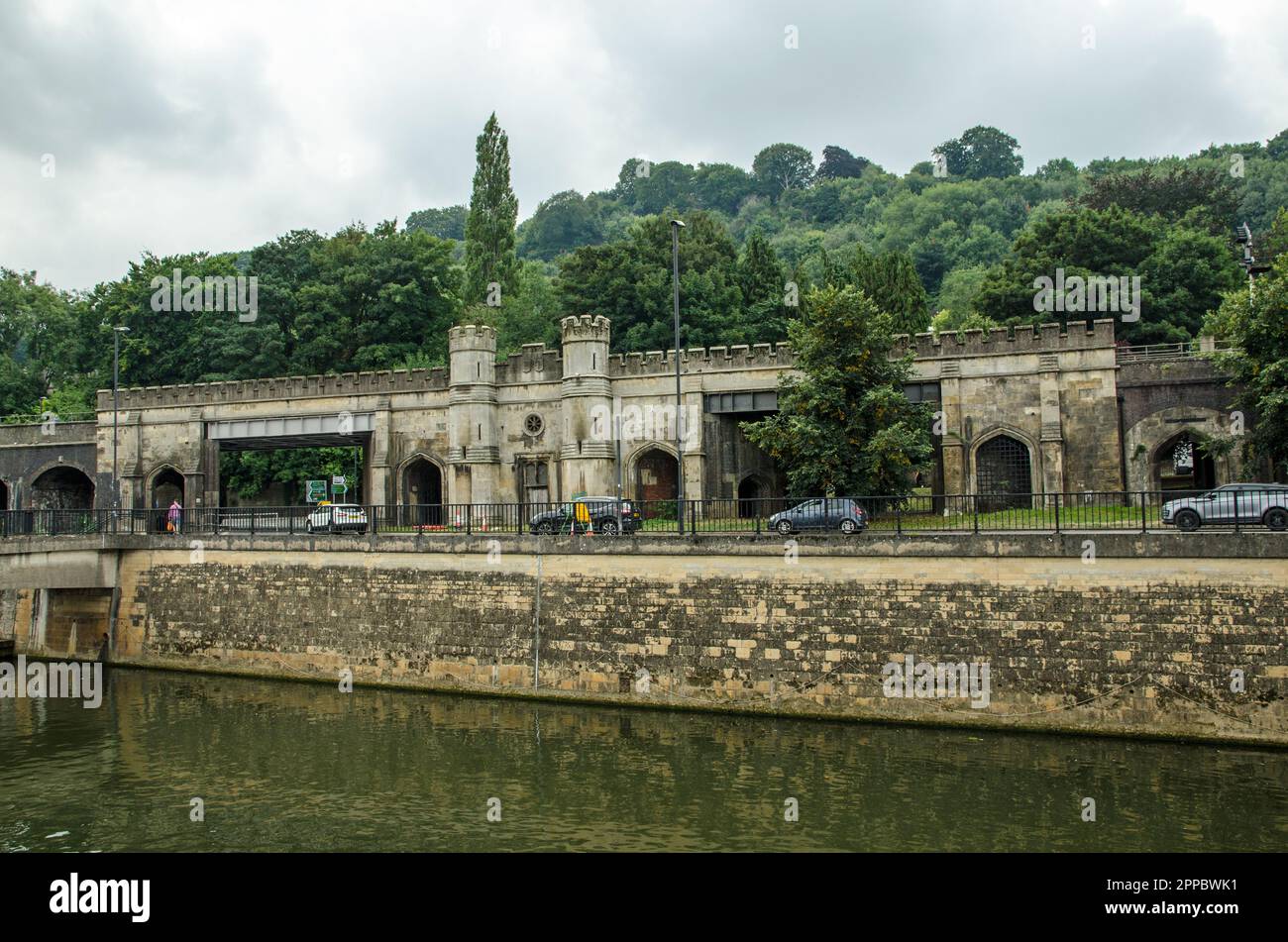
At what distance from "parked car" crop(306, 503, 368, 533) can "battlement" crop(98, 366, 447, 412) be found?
11222 mm

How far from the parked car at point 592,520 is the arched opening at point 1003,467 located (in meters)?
13.3

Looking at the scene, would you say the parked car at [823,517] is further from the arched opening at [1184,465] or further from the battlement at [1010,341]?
the arched opening at [1184,465]

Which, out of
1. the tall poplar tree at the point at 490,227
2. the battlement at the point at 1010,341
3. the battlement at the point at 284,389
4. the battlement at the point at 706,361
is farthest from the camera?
the tall poplar tree at the point at 490,227

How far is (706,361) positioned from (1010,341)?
1061cm

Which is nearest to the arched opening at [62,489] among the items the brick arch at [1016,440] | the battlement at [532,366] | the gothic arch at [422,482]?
the gothic arch at [422,482]

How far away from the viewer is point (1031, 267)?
48.9 meters

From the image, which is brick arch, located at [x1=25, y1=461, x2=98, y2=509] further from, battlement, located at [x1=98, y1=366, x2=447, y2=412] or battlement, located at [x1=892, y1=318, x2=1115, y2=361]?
battlement, located at [x1=892, y1=318, x2=1115, y2=361]

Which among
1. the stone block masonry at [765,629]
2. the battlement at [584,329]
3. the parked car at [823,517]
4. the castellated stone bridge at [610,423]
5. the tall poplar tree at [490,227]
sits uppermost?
the tall poplar tree at [490,227]

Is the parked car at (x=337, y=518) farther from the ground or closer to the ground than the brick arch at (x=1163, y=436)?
closer to the ground

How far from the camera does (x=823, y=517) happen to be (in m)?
24.2

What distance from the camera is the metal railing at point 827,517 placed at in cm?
2119

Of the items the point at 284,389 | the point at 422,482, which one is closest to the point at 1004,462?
the point at 422,482


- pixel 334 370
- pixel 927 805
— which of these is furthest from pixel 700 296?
pixel 927 805

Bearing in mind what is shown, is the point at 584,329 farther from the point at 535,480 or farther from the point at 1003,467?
the point at 1003,467
